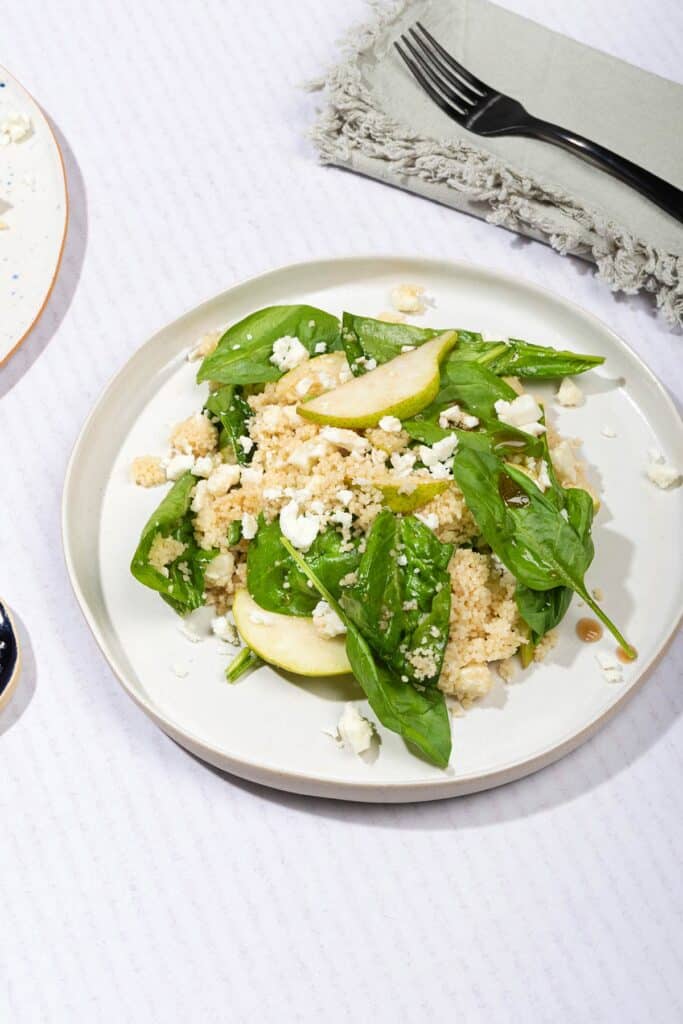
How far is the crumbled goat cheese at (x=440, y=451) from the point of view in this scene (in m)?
1.49

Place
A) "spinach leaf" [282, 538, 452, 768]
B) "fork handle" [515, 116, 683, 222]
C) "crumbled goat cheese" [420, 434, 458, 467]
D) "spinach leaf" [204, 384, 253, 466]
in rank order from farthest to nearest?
"fork handle" [515, 116, 683, 222]
"spinach leaf" [204, 384, 253, 466]
"crumbled goat cheese" [420, 434, 458, 467]
"spinach leaf" [282, 538, 452, 768]

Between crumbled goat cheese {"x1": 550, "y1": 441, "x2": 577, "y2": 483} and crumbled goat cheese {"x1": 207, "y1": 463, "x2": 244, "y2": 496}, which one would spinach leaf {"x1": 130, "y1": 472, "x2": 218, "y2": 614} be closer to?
crumbled goat cheese {"x1": 207, "y1": 463, "x2": 244, "y2": 496}

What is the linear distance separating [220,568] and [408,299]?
53 cm

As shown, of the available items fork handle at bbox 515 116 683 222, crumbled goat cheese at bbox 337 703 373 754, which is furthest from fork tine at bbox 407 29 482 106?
crumbled goat cheese at bbox 337 703 373 754

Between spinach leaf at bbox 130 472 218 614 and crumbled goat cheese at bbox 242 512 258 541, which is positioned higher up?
crumbled goat cheese at bbox 242 512 258 541

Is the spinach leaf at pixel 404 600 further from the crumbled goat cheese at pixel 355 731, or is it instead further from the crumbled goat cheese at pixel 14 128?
the crumbled goat cheese at pixel 14 128

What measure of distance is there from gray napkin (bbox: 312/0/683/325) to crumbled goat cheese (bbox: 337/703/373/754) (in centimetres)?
86

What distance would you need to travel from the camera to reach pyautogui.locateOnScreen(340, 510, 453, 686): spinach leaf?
4.58 ft

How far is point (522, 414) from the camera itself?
1.54m

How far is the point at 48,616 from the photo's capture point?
168 cm

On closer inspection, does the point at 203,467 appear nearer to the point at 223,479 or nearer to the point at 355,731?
the point at 223,479

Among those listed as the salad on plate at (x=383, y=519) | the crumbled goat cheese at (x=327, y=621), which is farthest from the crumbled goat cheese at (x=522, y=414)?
the crumbled goat cheese at (x=327, y=621)

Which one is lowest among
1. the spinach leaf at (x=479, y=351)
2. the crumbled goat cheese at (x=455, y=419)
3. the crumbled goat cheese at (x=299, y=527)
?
the crumbled goat cheese at (x=299, y=527)

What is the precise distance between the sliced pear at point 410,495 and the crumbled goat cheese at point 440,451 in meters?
0.04
